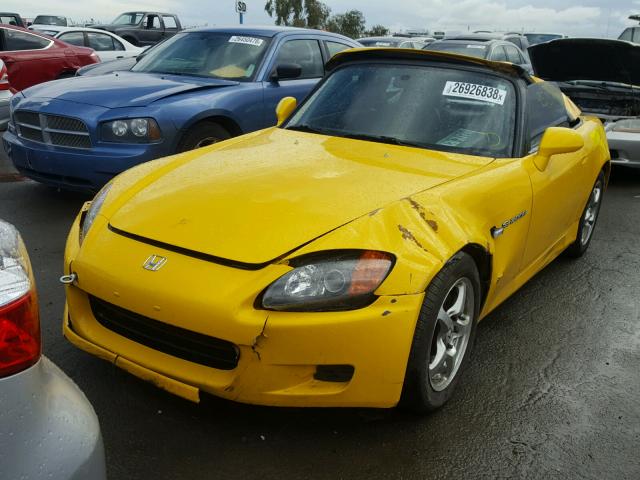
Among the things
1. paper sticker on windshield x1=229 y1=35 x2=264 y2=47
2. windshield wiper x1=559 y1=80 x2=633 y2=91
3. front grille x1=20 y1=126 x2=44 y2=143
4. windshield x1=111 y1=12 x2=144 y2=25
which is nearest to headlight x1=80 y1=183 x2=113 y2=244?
front grille x1=20 y1=126 x2=44 y2=143

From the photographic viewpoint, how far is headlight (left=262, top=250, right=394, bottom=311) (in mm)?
2242

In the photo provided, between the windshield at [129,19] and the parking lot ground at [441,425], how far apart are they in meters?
21.1

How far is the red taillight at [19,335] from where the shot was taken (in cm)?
133

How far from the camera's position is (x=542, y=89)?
4.05m

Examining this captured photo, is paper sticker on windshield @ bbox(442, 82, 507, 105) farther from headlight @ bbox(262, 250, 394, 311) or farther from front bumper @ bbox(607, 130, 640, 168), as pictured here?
front bumper @ bbox(607, 130, 640, 168)

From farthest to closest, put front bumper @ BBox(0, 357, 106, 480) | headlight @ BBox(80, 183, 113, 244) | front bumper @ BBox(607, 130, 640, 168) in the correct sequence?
front bumper @ BBox(607, 130, 640, 168) < headlight @ BBox(80, 183, 113, 244) < front bumper @ BBox(0, 357, 106, 480)

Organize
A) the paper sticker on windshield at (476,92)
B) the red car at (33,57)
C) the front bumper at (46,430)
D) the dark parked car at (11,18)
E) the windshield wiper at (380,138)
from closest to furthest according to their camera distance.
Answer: the front bumper at (46,430), the windshield wiper at (380,138), the paper sticker on windshield at (476,92), the red car at (33,57), the dark parked car at (11,18)

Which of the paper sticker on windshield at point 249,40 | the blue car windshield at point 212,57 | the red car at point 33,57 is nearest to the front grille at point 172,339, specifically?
the blue car windshield at point 212,57

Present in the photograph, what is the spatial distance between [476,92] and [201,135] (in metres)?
2.81

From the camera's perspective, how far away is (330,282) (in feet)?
7.51

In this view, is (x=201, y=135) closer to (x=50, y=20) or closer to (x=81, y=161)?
(x=81, y=161)

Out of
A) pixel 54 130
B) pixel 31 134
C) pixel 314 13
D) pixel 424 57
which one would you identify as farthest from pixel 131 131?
pixel 314 13

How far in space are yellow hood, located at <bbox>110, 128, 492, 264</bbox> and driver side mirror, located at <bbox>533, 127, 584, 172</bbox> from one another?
1.22 ft

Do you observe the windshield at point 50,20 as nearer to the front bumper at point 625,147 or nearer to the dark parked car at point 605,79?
the dark parked car at point 605,79
